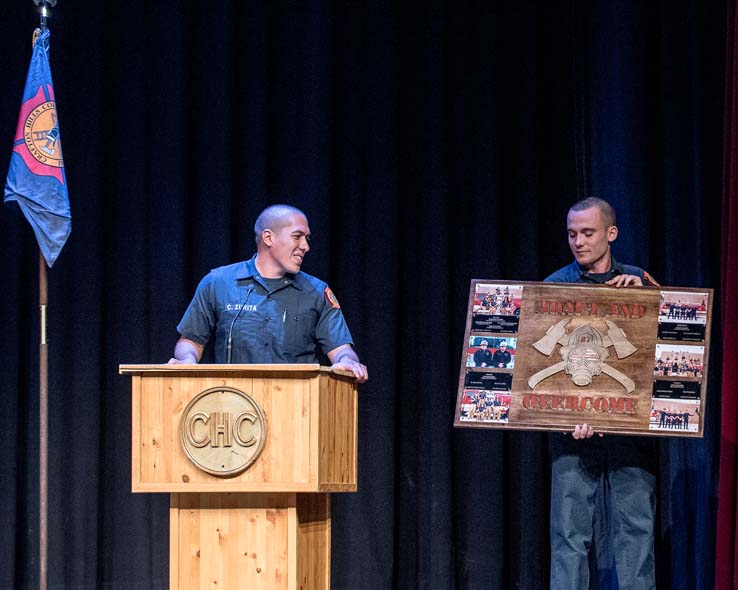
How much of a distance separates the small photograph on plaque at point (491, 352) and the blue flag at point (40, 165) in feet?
6.26

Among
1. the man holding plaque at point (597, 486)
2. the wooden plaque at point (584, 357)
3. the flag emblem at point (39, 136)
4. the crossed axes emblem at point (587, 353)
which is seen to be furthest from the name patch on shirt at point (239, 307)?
the man holding plaque at point (597, 486)

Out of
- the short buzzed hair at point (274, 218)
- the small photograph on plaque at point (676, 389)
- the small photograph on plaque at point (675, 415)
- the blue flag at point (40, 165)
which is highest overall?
Result: the blue flag at point (40, 165)

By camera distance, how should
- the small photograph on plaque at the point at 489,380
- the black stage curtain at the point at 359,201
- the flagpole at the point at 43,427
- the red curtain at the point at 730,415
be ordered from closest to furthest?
the red curtain at the point at 730,415 < the small photograph on plaque at the point at 489,380 < the flagpole at the point at 43,427 < the black stage curtain at the point at 359,201

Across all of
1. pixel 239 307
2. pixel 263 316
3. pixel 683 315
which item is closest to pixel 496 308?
pixel 683 315

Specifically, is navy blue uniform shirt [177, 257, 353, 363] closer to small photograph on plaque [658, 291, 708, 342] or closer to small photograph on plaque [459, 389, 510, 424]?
small photograph on plaque [459, 389, 510, 424]

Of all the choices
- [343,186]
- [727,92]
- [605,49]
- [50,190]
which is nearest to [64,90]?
[50,190]

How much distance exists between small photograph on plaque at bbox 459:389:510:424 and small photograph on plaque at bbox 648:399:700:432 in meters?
0.56

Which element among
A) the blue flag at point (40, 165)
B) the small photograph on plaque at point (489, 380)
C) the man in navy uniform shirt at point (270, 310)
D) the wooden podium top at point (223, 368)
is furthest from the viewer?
the blue flag at point (40, 165)

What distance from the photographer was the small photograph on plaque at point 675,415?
4.07 metres

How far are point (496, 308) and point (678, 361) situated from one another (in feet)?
2.42

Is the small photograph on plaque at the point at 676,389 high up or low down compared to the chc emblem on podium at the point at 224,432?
up

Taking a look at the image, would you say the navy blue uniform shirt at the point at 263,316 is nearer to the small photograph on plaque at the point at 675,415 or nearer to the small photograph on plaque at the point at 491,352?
the small photograph on plaque at the point at 491,352

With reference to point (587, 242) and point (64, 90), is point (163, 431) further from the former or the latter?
point (64, 90)

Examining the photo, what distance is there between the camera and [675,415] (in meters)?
4.09
